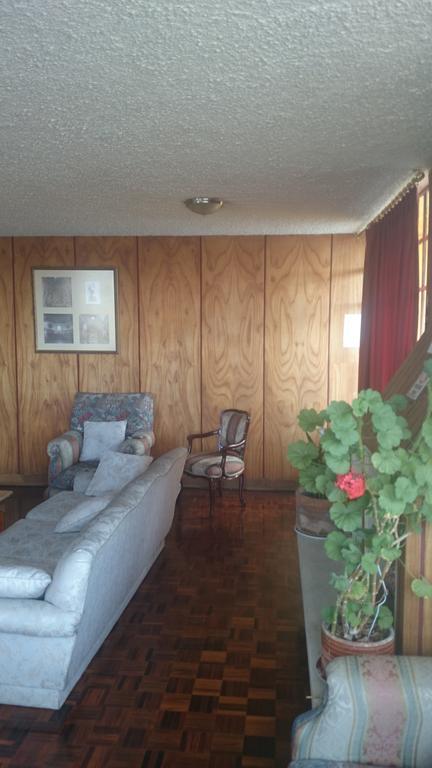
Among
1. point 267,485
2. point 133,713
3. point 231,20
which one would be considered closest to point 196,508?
point 267,485

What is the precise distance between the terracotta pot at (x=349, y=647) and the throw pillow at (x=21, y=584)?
1.30 metres

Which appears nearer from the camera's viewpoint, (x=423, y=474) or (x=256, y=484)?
(x=423, y=474)

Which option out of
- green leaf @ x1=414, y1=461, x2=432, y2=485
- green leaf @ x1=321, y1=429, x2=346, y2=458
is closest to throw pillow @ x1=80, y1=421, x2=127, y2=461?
green leaf @ x1=321, y1=429, x2=346, y2=458

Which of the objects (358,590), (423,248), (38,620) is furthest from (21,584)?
(423,248)

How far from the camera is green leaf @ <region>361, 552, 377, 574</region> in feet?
5.11

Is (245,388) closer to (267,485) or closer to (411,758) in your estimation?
(267,485)

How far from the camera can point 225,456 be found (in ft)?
17.1

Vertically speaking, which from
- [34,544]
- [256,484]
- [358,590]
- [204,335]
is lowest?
[256,484]

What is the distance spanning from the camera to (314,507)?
2.64 m

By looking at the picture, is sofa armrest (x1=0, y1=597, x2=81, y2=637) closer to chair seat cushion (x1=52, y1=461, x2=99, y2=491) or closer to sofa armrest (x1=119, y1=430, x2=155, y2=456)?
chair seat cushion (x1=52, y1=461, x2=99, y2=491)

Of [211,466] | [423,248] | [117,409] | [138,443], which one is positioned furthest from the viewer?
[117,409]

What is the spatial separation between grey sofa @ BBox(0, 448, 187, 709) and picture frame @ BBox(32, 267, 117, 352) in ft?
10.1

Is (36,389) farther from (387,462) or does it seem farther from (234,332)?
(387,462)

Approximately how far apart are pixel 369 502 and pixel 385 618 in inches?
12.5
